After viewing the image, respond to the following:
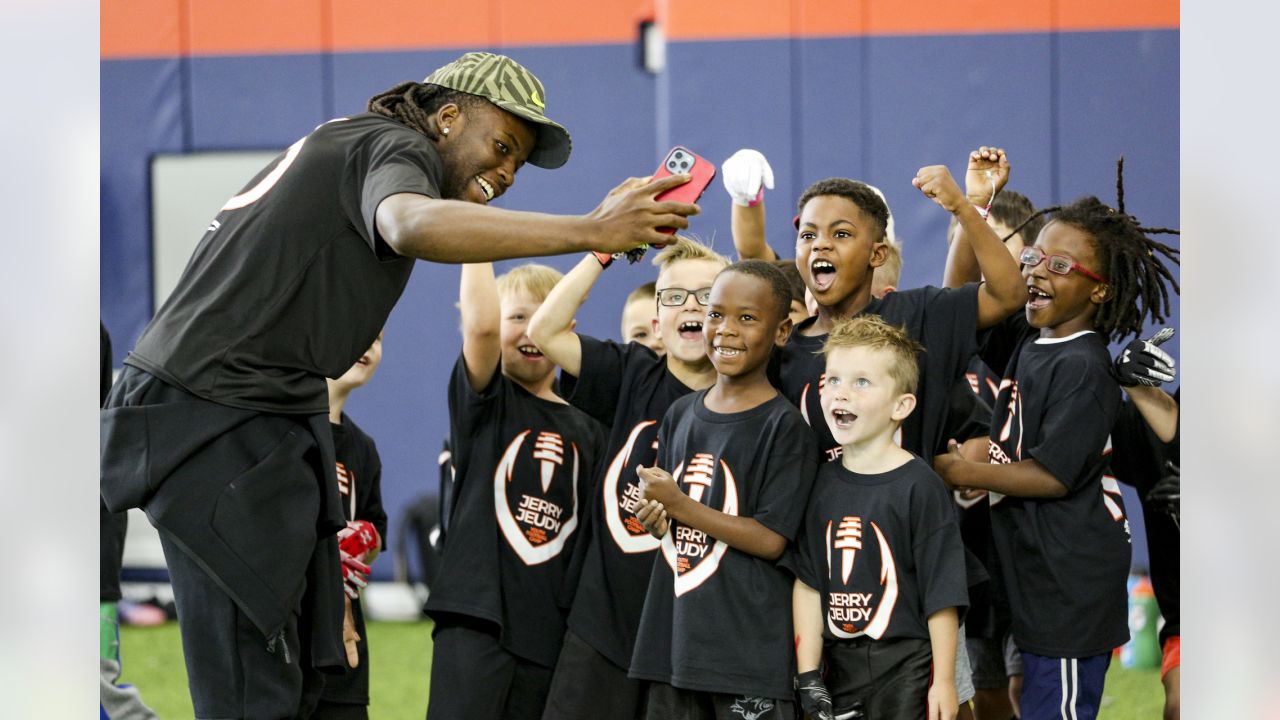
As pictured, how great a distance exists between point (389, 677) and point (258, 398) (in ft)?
8.65

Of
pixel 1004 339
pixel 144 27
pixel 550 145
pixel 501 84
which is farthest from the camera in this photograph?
pixel 144 27

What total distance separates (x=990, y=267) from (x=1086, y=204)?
1.66ft

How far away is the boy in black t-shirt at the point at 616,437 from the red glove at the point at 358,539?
549 millimetres

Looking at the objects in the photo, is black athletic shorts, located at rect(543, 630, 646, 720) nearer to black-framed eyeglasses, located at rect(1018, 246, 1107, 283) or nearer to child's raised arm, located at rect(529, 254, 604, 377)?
child's raised arm, located at rect(529, 254, 604, 377)

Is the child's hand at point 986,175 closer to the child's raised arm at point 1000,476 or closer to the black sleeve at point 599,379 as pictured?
the child's raised arm at point 1000,476

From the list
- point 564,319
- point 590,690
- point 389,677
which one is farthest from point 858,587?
point 389,677

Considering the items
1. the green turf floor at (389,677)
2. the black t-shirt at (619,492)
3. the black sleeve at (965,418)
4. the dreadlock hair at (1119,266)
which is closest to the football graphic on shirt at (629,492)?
the black t-shirt at (619,492)

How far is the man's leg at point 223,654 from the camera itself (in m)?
1.80

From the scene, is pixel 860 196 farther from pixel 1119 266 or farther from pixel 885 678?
pixel 885 678

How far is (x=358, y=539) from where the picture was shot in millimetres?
2844

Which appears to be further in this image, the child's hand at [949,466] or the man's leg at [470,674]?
the man's leg at [470,674]

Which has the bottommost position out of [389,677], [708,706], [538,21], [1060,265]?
[389,677]
